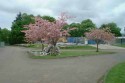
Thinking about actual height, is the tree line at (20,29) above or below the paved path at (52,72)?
above

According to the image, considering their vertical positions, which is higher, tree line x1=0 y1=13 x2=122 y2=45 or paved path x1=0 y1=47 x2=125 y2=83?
tree line x1=0 y1=13 x2=122 y2=45

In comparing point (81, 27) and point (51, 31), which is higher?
point (81, 27)

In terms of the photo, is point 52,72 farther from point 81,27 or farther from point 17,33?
point 81,27

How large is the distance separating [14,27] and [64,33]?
5749 centimetres

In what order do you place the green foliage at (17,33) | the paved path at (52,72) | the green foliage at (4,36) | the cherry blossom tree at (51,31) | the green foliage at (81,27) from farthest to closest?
the green foliage at (81,27) < the green foliage at (4,36) < the green foliage at (17,33) < the cherry blossom tree at (51,31) < the paved path at (52,72)

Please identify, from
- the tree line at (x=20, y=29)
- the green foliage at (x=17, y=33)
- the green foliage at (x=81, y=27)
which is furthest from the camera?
the green foliage at (x=81, y=27)

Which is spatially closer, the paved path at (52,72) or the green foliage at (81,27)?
the paved path at (52,72)

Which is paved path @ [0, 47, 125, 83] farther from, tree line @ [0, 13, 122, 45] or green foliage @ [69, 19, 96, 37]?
green foliage @ [69, 19, 96, 37]

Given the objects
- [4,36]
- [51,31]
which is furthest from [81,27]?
[51,31]

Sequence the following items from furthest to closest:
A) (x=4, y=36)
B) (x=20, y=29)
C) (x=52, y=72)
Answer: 1. (x=4, y=36)
2. (x=20, y=29)
3. (x=52, y=72)

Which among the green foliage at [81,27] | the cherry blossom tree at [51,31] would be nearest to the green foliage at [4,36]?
the green foliage at [81,27]

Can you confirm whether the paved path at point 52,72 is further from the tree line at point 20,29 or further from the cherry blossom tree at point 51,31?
the tree line at point 20,29

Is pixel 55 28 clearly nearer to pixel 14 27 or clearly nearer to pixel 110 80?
pixel 110 80

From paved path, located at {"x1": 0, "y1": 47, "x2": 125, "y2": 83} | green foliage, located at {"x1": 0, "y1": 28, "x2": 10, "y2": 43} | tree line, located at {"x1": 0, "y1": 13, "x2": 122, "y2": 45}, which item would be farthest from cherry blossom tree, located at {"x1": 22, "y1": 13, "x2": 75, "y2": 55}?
green foliage, located at {"x1": 0, "y1": 28, "x2": 10, "y2": 43}
